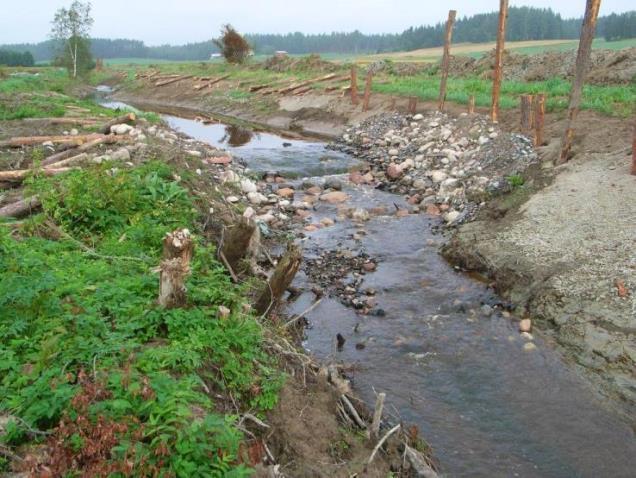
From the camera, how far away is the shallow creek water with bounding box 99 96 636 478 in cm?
500

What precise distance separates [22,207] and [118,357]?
445cm

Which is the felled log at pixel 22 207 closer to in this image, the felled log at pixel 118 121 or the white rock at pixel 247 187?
the white rock at pixel 247 187

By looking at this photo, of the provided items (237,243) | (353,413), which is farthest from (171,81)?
(353,413)

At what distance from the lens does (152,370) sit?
12.2 ft

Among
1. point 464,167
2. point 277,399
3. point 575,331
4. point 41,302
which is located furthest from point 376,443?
point 464,167

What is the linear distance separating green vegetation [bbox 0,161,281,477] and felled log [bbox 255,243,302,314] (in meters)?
0.56

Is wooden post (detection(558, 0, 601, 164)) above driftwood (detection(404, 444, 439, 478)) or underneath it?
above

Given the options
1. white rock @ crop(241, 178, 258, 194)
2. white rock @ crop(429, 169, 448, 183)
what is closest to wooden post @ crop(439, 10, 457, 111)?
white rock @ crop(429, 169, 448, 183)

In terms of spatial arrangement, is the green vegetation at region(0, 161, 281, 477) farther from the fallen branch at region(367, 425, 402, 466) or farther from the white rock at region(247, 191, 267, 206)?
the white rock at region(247, 191, 267, 206)

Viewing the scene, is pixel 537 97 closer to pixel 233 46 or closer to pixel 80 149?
pixel 80 149

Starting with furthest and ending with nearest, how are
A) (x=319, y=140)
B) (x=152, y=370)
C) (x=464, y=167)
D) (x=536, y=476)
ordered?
(x=319, y=140) → (x=464, y=167) → (x=536, y=476) → (x=152, y=370)

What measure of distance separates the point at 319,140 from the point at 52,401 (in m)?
18.8

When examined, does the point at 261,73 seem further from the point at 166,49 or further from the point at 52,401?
the point at 166,49

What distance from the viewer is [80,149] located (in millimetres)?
10391
